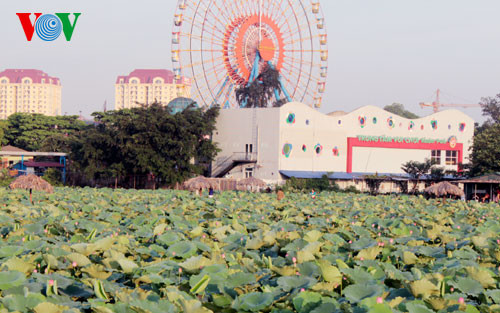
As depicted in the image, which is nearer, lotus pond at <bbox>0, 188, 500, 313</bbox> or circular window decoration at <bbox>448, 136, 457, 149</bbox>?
lotus pond at <bbox>0, 188, 500, 313</bbox>

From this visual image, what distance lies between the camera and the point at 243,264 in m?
7.09

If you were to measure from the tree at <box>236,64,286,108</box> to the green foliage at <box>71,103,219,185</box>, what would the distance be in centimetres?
944

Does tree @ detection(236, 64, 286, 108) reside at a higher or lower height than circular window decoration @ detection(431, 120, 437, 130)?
higher

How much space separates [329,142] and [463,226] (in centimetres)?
Result: 4205

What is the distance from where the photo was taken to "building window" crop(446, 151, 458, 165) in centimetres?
6078

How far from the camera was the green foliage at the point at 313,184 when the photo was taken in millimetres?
47625

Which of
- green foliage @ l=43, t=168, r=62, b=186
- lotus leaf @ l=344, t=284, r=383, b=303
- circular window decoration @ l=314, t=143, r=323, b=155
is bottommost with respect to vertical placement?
green foliage @ l=43, t=168, r=62, b=186

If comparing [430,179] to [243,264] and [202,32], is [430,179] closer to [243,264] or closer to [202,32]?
[202,32]

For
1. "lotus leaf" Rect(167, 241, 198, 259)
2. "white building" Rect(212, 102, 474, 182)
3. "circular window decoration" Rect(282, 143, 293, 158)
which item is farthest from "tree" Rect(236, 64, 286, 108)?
"lotus leaf" Rect(167, 241, 198, 259)

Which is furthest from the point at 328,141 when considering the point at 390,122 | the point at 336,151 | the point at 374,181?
the point at 390,122

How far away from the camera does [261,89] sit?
63719 mm

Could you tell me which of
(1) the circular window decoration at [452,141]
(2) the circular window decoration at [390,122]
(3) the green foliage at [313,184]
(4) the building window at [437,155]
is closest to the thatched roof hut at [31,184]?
(3) the green foliage at [313,184]

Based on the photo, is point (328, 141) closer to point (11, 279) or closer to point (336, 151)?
point (336, 151)

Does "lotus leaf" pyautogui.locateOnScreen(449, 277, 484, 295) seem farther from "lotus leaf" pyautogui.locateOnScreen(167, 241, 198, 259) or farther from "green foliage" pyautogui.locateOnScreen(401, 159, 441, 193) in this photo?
"green foliage" pyautogui.locateOnScreen(401, 159, 441, 193)
